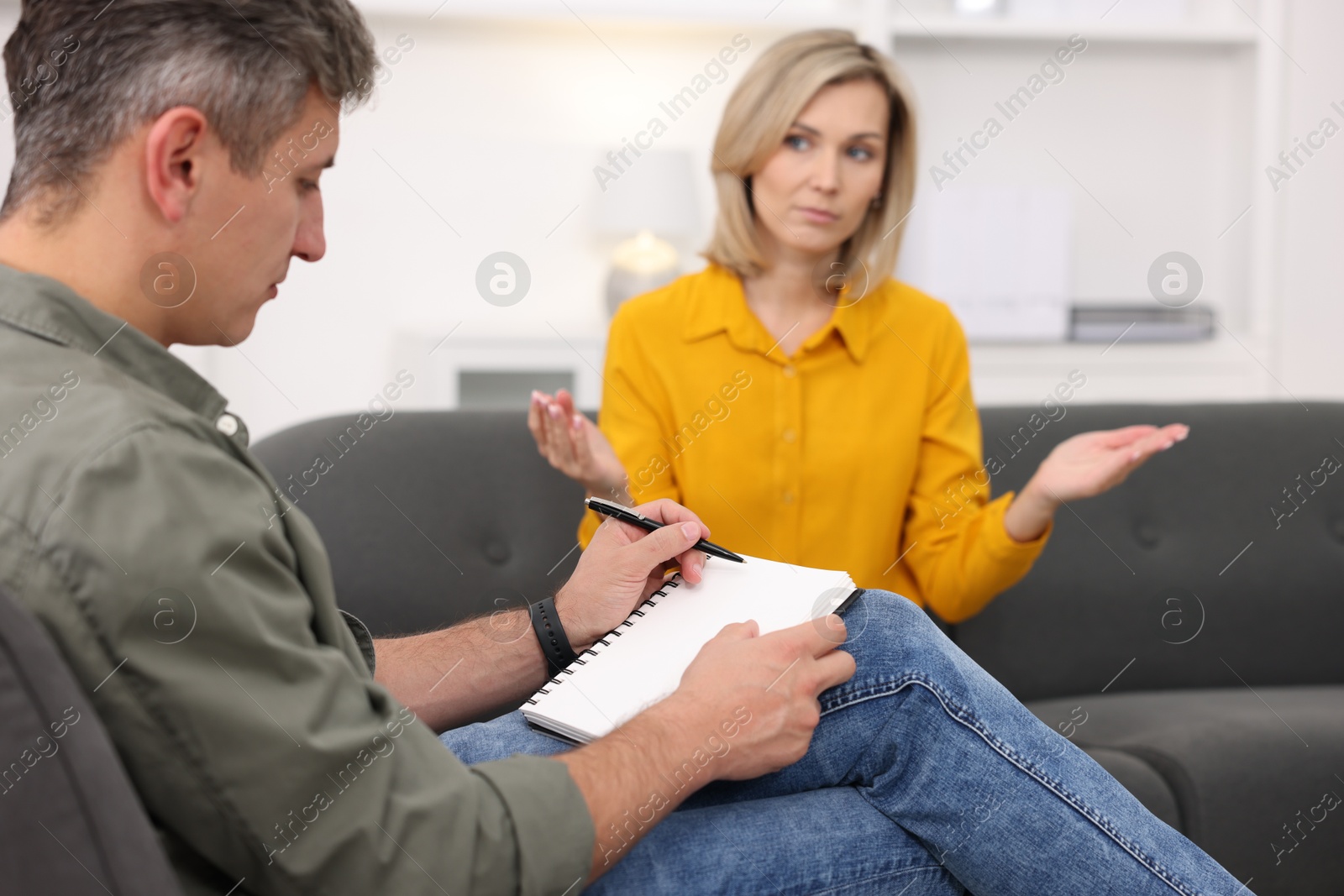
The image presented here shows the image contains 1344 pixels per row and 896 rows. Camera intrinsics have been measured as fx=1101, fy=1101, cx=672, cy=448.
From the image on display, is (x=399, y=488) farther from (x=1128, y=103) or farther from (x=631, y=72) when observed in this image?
(x=1128, y=103)

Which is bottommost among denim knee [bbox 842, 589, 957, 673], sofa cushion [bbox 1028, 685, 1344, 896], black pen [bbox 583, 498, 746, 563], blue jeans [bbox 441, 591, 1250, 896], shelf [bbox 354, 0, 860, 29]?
sofa cushion [bbox 1028, 685, 1344, 896]

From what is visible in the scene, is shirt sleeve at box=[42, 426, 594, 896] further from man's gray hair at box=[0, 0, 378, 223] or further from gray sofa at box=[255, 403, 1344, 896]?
gray sofa at box=[255, 403, 1344, 896]

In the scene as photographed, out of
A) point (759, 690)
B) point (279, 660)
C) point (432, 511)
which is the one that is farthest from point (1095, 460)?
point (279, 660)

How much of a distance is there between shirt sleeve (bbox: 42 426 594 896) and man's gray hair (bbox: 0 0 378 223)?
247 millimetres

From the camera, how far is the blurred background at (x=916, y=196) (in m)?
2.89

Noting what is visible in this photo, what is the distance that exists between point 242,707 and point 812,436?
47.9 inches

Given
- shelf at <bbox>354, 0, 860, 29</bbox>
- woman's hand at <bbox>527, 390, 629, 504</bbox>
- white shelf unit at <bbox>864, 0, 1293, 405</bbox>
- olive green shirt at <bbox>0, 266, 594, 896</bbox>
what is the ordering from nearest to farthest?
olive green shirt at <bbox>0, 266, 594, 896</bbox>
woman's hand at <bbox>527, 390, 629, 504</bbox>
shelf at <bbox>354, 0, 860, 29</bbox>
white shelf unit at <bbox>864, 0, 1293, 405</bbox>

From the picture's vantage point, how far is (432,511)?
1.76 m

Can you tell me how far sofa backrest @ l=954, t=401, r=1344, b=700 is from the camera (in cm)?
188

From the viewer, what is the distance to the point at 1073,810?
3.25ft

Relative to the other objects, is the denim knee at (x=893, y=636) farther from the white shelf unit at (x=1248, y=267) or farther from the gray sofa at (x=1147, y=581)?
the white shelf unit at (x=1248, y=267)

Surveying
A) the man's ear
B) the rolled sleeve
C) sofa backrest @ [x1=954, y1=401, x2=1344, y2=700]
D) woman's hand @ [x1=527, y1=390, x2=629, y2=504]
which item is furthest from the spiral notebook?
sofa backrest @ [x1=954, y1=401, x2=1344, y2=700]

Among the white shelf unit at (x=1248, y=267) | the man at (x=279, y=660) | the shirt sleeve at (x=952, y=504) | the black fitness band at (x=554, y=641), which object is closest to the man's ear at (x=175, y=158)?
the man at (x=279, y=660)

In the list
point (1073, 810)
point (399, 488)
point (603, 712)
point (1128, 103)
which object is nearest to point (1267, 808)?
point (1073, 810)
